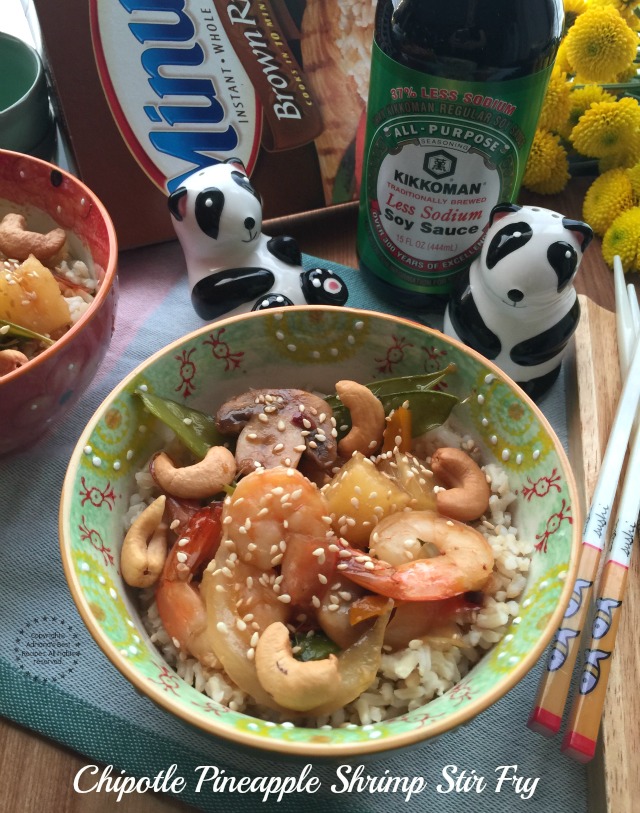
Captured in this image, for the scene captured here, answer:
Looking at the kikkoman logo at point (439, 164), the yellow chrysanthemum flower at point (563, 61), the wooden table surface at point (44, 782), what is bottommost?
the wooden table surface at point (44, 782)

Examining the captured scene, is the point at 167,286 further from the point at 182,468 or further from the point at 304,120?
the point at 182,468

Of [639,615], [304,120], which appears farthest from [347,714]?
[304,120]

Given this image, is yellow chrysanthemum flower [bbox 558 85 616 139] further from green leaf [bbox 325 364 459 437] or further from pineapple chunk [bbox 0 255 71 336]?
pineapple chunk [bbox 0 255 71 336]

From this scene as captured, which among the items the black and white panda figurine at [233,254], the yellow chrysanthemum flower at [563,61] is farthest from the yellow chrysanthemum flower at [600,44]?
the black and white panda figurine at [233,254]

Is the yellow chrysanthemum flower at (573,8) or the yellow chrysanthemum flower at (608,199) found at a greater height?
the yellow chrysanthemum flower at (573,8)

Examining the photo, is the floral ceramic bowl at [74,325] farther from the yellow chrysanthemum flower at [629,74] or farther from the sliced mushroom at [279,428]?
the yellow chrysanthemum flower at [629,74]

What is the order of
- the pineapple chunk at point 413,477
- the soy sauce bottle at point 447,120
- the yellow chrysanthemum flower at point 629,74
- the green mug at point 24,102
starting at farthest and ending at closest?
1. the yellow chrysanthemum flower at point 629,74
2. the green mug at point 24,102
3. the soy sauce bottle at point 447,120
4. the pineapple chunk at point 413,477

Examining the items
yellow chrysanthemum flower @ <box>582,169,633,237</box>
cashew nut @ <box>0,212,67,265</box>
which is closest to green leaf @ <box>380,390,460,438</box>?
cashew nut @ <box>0,212,67,265</box>
